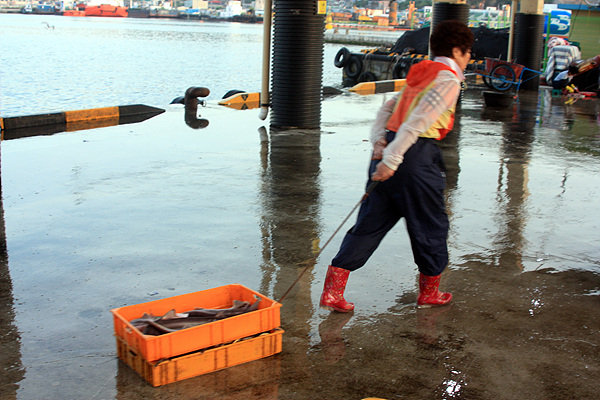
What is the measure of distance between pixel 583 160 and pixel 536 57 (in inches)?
457

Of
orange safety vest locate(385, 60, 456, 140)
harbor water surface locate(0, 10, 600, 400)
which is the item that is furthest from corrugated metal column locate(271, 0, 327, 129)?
orange safety vest locate(385, 60, 456, 140)

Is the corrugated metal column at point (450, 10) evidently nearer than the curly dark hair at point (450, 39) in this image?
No

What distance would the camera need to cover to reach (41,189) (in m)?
6.84

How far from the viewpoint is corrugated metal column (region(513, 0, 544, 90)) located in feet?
63.3

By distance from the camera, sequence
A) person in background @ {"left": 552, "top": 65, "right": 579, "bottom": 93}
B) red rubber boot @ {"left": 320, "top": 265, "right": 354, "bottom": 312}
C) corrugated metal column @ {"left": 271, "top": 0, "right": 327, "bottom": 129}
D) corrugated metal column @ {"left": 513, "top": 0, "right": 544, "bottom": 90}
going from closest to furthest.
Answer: red rubber boot @ {"left": 320, "top": 265, "right": 354, "bottom": 312} → corrugated metal column @ {"left": 271, "top": 0, "right": 327, "bottom": 129} → person in background @ {"left": 552, "top": 65, "right": 579, "bottom": 93} → corrugated metal column @ {"left": 513, "top": 0, "right": 544, "bottom": 90}

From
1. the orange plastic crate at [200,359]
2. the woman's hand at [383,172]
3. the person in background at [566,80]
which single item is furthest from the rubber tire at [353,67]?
the orange plastic crate at [200,359]

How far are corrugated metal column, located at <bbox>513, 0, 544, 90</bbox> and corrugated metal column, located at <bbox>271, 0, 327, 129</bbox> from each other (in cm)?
1063

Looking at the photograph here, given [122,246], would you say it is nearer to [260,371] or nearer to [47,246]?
[47,246]

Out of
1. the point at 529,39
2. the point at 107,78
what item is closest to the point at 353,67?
the point at 529,39

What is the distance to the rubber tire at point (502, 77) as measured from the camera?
19.1 metres

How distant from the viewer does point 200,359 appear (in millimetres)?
3244

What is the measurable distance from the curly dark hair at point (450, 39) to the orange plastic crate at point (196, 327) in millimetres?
1803

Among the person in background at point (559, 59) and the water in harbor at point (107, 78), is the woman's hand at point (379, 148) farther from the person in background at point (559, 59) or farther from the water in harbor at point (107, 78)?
the person in background at point (559, 59)

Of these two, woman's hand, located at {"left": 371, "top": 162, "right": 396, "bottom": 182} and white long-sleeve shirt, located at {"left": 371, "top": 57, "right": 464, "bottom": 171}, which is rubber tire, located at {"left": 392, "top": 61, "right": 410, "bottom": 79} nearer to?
white long-sleeve shirt, located at {"left": 371, "top": 57, "right": 464, "bottom": 171}
